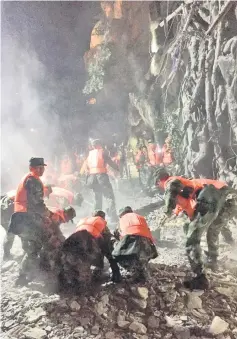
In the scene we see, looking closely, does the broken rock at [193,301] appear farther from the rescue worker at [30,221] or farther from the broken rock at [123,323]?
the rescue worker at [30,221]

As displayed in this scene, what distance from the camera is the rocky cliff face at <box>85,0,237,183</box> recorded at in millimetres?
6125

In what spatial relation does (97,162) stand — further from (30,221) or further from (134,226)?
(134,226)

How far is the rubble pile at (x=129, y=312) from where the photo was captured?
306 centimetres

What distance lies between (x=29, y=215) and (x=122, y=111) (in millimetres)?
11091

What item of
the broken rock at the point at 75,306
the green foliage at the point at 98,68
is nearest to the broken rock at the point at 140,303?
the broken rock at the point at 75,306

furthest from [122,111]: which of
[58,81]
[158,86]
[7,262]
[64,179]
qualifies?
[7,262]

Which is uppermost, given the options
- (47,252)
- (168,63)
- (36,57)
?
(36,57)

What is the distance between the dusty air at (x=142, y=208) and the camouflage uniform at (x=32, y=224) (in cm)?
1

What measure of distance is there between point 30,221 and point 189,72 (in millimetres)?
5258

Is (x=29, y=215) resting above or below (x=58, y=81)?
below

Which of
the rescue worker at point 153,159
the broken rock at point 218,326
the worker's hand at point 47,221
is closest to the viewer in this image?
the broken rock at point 218,326

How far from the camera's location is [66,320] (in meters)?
3.20

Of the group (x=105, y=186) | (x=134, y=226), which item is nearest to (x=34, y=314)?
(x=134, y=226)

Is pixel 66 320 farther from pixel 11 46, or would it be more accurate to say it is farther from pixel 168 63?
pixel 11 46
